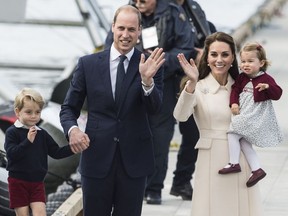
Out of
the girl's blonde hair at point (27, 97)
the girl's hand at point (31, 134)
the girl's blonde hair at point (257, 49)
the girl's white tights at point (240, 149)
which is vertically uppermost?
the girl's blonde hair at point (257, 49)

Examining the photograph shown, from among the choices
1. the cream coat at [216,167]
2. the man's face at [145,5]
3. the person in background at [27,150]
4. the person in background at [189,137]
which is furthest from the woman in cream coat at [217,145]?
the person in background at [189,137]

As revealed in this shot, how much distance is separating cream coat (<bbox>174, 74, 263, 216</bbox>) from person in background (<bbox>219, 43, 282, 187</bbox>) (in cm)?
6

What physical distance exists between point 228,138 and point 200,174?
0.30 meters

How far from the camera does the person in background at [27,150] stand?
28.1ft

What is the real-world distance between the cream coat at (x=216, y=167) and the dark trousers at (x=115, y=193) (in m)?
0.46

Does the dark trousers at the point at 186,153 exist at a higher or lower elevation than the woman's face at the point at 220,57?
lower

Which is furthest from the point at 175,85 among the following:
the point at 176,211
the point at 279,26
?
the point at 279,26

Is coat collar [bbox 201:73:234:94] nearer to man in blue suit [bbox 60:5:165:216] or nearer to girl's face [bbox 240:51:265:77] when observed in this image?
girl's face [bbox 240:51:265:77]

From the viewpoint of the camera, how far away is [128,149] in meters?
7.96

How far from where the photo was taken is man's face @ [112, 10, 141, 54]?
787 centimetres

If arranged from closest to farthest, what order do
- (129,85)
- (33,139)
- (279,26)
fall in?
(129,85) → (33,139) → (279,26)

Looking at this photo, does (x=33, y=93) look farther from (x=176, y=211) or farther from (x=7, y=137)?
(x=176, y=211)

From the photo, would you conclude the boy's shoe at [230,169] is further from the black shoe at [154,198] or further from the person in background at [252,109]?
the black shoe at [154,198]

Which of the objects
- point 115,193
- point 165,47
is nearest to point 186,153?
point 165,47
